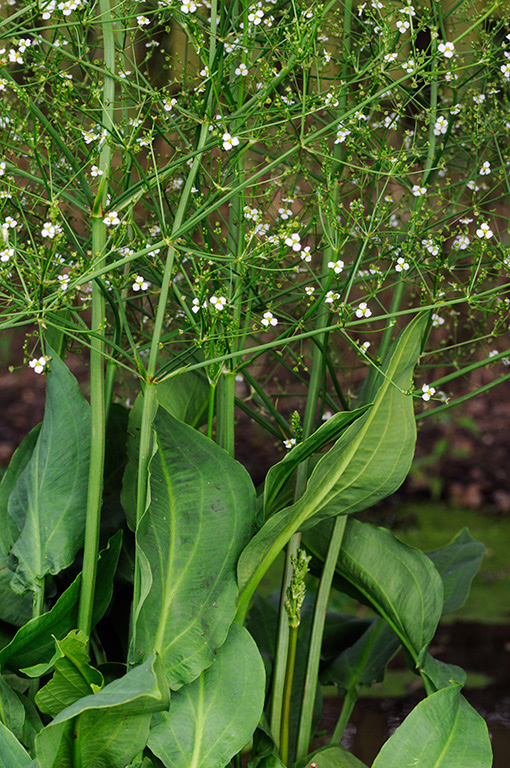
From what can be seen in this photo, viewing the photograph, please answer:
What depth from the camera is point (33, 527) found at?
3.61ft

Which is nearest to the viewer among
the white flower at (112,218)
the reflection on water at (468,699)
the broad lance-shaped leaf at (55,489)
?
the white flower at (112,218)

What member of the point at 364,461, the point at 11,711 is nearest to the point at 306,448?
the point at 364,461

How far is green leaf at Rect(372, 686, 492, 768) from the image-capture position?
1.04 meters

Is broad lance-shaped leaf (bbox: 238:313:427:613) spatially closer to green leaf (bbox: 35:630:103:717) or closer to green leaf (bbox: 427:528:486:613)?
green leaf (bbox: 35:630:103:717)

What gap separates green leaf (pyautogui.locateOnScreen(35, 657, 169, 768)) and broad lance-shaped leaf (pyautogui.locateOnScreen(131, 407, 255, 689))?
84 millimetres

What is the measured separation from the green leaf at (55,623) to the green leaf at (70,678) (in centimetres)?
5

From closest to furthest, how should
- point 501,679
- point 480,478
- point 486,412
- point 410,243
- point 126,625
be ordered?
point 410,243 < point 126,625 < point 501,679 < point 480,478 < point 486,412

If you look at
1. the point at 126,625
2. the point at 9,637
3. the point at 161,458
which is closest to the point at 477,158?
the point at 161,458

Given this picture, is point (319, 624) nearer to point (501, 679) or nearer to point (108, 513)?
point (108, 513)

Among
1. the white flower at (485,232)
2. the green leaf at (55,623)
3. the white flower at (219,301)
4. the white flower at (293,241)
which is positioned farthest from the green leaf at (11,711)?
the white flower at (485,232)

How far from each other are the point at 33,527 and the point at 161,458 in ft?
0.76

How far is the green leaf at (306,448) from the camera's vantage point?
97 cm

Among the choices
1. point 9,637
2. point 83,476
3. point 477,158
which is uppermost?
point 477,158

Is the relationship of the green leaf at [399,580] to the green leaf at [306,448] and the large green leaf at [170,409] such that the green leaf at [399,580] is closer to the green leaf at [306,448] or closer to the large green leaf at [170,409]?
the green leaf at [306,448]
